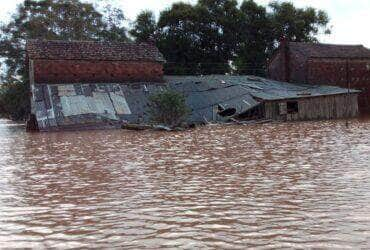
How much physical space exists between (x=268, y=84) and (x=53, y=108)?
1797 centimetres

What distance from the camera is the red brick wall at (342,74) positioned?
4194cm

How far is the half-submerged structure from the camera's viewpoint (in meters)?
30.8

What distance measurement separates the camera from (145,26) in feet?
164

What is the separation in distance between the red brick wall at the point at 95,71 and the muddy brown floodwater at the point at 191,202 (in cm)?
2279

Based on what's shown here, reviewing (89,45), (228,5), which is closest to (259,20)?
(228,5)

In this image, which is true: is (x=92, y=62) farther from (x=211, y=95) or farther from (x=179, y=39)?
(x=179, y=39)

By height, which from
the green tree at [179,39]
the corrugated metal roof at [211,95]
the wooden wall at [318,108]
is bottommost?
the wooden wall at [318,108]

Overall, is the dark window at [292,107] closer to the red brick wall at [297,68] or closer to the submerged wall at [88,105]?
the red brick wall at [297,68]

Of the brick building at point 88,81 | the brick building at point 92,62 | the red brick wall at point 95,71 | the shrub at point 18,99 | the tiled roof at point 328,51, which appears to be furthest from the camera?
the shrub at point 18,99

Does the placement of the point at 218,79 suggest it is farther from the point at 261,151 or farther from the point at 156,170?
the point at 156,170

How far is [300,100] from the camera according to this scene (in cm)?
3459

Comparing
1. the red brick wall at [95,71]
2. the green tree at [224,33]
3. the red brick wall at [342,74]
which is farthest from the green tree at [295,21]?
the red brick wall at [95,71]

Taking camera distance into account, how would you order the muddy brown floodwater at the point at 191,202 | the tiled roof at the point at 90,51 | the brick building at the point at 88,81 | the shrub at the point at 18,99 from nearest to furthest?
the muddy brown floodwater at the point at 191,202 → the brick building at the point at 88,81 → the tiled roof at the point at 90,51 → the shrub at the point at 18,99

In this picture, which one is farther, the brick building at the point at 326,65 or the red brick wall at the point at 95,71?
the brick building at the point at 326,65
